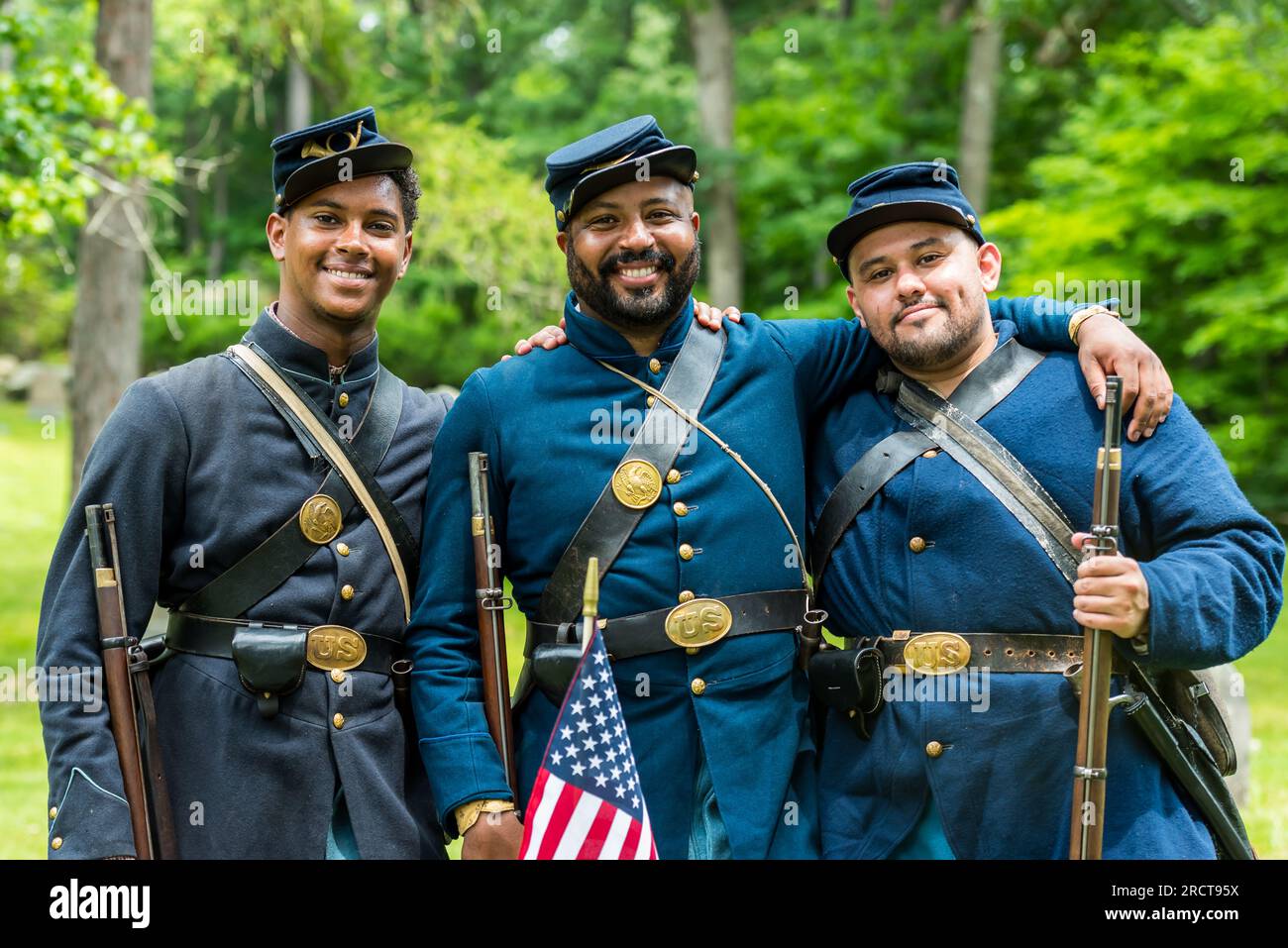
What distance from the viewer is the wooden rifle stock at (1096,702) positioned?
129 inches

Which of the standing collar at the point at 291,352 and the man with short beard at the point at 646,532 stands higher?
the standing collar at the point at 291,352

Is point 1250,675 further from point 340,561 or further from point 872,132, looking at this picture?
point 340,561

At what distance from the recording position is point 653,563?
3.59 meters

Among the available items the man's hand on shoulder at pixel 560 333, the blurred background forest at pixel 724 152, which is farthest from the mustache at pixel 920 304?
the blurred background forest at pixel 724 152

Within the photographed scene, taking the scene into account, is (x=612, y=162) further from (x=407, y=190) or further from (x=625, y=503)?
(x=625, y=503)

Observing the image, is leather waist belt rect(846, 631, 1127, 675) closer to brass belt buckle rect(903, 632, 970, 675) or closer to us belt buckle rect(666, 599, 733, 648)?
brass belt buckle rect(903, 632, 970, 675)

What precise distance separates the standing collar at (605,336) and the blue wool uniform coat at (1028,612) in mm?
706

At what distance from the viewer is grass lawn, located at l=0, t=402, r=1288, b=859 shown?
759cm

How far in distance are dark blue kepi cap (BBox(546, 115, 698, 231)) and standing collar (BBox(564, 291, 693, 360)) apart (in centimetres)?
26

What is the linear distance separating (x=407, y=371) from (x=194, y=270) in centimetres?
968

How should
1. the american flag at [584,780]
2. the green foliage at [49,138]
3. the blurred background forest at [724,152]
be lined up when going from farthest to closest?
1. the blurred background forest at [724,152]
2. the green foliage at [49,138]
3. the american flag at [584,780]

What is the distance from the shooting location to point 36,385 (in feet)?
103

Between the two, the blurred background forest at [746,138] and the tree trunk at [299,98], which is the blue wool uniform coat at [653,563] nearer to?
the blurred background forest at [746,138]
